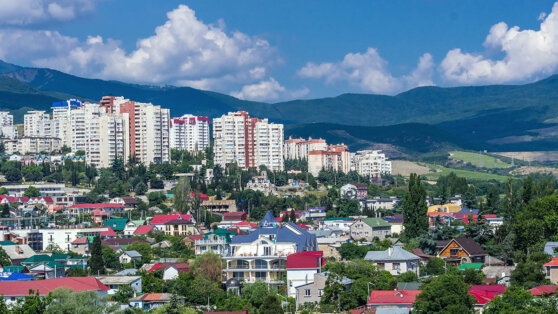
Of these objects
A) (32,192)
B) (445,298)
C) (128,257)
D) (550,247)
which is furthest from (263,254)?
(32,192)

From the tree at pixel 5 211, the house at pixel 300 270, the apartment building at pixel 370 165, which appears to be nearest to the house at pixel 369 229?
the house at pixel 300 270

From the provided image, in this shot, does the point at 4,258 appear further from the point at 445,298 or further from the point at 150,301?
the point at 445,298

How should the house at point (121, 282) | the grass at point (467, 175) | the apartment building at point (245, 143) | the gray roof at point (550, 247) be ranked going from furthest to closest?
the grass at point (467, 175) < the apartment building at point (245, 143) < the gray roof at point (550, 247) < the house at point (121, 282)

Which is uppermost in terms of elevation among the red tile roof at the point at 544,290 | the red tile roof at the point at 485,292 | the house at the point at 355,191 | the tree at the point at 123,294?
the house at the point at 355,191

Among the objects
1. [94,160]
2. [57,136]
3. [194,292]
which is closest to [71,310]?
[194,292]

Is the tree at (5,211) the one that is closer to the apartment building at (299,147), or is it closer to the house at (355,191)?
the house at (355,191)

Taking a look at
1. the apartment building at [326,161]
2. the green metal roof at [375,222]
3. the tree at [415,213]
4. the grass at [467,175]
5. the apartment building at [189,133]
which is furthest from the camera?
the grass at [467,175]
